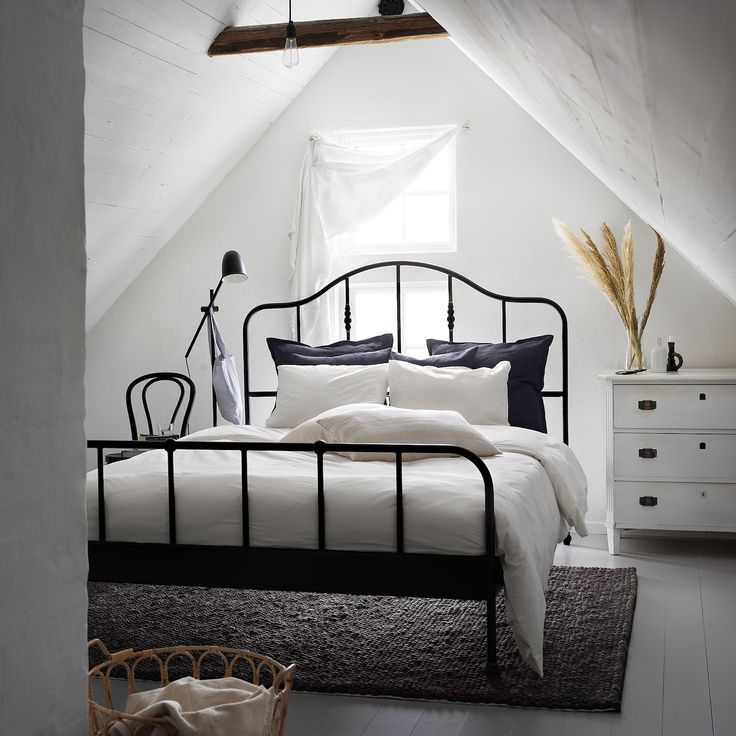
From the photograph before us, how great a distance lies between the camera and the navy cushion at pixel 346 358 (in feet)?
13.7

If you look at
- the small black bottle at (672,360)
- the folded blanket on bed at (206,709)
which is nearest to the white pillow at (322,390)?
the small black bottle at (672,360)

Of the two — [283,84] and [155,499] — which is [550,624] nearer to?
[155,499]

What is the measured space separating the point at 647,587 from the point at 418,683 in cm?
136

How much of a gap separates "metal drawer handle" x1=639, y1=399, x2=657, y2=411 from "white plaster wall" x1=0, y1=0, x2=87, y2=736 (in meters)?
3.29

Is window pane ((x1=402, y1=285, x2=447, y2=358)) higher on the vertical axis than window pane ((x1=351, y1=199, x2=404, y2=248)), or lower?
lower

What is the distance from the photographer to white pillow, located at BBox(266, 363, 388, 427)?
391 cm

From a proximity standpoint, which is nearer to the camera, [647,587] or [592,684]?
[592,684]

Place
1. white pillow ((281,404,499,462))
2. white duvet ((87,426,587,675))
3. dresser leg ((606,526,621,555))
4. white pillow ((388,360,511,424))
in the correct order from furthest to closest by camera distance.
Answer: dresser leg ((606,526,621,555)), white pillow ((388,360,511,424)), white pillow ((281,404,499,462)), white duvet ((87,426,587,675))

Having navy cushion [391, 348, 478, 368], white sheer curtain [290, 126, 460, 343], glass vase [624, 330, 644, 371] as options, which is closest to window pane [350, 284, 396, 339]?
white sheer curtain [290, 126, 460, 343]

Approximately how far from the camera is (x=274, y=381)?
4.90 metres

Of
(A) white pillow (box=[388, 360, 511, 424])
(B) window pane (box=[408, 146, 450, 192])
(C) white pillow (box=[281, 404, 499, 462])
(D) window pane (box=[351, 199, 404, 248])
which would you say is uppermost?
(B) window pane (box=[408, 146, 450, 192])

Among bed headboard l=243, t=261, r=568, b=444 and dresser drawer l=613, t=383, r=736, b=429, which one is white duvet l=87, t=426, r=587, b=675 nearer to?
dresser drawer l=613, t=383, r=736, b=429

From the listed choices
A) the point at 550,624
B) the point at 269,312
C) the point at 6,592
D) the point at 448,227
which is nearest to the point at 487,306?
the point at 448,227

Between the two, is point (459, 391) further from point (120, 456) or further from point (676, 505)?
point (120, 456)
